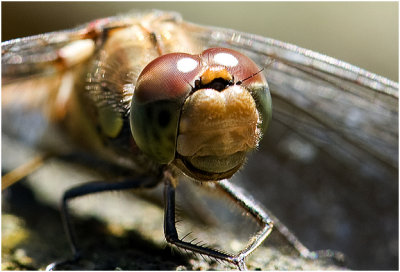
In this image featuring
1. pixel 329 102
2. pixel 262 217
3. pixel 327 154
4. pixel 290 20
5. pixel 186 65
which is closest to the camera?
pixel 186 65

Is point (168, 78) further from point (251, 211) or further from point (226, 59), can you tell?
point (251, 211)

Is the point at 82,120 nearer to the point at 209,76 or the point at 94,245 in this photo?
the point at 94,245

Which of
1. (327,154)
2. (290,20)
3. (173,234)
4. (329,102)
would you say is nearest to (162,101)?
(173,234)

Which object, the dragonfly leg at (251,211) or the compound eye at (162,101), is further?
the dragonfly leg at (251,211)

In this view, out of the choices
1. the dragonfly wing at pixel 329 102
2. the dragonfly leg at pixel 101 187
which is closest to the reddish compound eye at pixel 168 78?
the dragonfly leg at pixel 101 187

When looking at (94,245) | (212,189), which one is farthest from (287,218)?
(94,245)

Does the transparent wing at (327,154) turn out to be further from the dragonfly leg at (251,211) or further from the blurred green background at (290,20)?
the blurred green background at (290,20)
